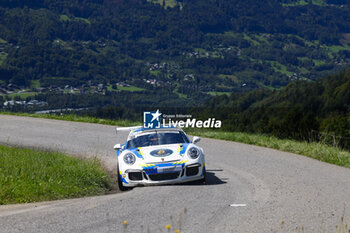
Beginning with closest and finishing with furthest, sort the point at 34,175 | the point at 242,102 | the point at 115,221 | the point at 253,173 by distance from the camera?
the point at 115,221, the point at 34,175, the point at 253,173, the point at 242,102

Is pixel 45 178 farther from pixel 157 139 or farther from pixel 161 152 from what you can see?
pixel 157 139

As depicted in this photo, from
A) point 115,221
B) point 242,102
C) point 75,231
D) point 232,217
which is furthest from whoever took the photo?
point 242,102

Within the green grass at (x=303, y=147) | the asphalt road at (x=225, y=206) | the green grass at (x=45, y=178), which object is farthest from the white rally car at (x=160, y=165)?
the green grass at (x=303, y=147)

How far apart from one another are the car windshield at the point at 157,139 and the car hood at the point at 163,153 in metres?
0.40

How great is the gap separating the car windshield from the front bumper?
1.24 meters

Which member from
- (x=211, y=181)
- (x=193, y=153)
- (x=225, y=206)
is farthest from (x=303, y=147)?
(x=225, y=206)

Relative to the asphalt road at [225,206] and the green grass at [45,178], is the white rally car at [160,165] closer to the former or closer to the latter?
the asphalt road at [225,206]

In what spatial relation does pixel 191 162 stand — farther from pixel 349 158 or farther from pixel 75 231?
pixel 349 158

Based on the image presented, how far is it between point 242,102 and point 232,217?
14982 centimetres

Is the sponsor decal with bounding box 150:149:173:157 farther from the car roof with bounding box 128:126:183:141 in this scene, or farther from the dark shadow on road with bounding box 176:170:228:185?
the car roof with bounding box 128:126:183:141

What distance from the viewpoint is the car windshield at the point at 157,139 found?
1132cm

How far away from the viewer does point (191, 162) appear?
10.2 meters

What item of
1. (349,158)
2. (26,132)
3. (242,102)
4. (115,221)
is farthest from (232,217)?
(242,102)

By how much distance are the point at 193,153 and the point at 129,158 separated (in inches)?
54.1
